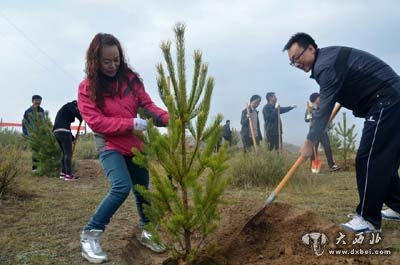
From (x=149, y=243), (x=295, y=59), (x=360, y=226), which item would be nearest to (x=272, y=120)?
(x=295, y=59)

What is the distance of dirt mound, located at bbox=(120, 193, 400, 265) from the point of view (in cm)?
303

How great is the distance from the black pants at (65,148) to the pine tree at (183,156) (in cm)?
504

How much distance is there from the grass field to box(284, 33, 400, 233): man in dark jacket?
38 centimetres

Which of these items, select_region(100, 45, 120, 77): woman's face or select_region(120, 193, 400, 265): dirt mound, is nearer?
select_region(120, 193, 400, 265): dirt mound

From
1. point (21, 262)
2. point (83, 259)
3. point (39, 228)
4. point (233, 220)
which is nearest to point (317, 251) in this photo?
point (233, 220)

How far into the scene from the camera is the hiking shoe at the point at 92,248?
124 inches

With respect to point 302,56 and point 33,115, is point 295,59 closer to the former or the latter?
point 302,56

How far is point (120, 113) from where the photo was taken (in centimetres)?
332

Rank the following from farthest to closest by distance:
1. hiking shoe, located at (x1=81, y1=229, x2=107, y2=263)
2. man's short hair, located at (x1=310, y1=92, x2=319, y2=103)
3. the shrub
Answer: the shrub → man's short hair, located at (x1=310, y1=92, x2=319, y2=103) → hiking shoe, located at (x1=81, y1=229, x2=107, y2=263)

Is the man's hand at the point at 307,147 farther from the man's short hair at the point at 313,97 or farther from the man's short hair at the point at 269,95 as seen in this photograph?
the man's short hair at the point at 269,95

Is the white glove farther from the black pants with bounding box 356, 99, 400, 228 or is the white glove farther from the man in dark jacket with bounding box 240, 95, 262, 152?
the man in dark jacket with bounding box 240, 95, 262, 152

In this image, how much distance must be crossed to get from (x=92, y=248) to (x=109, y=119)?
0.97m

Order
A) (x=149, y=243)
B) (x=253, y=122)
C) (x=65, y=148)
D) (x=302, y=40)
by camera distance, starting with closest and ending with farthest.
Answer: (x=149, y=243) → (x=302, y=40) → (x=65, y=148) → (x=253, y=122)

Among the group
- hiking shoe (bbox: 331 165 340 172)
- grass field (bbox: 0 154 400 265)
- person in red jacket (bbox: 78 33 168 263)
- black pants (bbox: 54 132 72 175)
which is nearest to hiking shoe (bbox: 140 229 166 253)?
grass field (bbox: 0 154 400 265)
